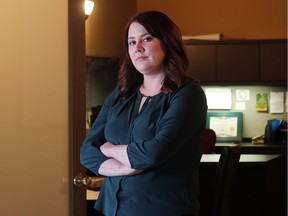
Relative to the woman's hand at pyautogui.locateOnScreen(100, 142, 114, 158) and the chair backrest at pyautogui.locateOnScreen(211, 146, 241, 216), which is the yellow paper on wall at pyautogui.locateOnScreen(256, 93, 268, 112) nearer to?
the chair backrest at pyautogui.locateOnScreen(211, 146, 241, 216)

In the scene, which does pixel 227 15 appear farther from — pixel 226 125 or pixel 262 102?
pixel 226 125

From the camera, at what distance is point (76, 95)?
188cm

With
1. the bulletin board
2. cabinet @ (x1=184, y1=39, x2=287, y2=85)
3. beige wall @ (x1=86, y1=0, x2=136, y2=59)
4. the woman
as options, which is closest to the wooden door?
the woman

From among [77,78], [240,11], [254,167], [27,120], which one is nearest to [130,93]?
[77,78]

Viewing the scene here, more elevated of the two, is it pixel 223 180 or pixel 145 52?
pixel 145 52

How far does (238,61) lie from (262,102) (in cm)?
62

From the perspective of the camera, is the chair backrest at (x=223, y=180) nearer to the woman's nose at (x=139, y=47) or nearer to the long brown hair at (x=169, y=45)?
the long brown hair at (x=169, y=45)

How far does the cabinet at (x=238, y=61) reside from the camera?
5.97 meters

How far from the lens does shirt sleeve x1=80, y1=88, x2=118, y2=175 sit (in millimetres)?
1735

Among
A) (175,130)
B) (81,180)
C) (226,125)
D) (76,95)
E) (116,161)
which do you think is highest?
(76,95)

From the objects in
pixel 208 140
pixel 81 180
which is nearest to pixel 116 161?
pixel 81 180

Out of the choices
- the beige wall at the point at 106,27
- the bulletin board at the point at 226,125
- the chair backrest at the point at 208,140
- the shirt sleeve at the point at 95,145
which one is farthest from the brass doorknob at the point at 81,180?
the bulletin board at the point at 226,125

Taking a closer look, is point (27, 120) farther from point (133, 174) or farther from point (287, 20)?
point (287, 20)

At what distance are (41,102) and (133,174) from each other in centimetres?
45
